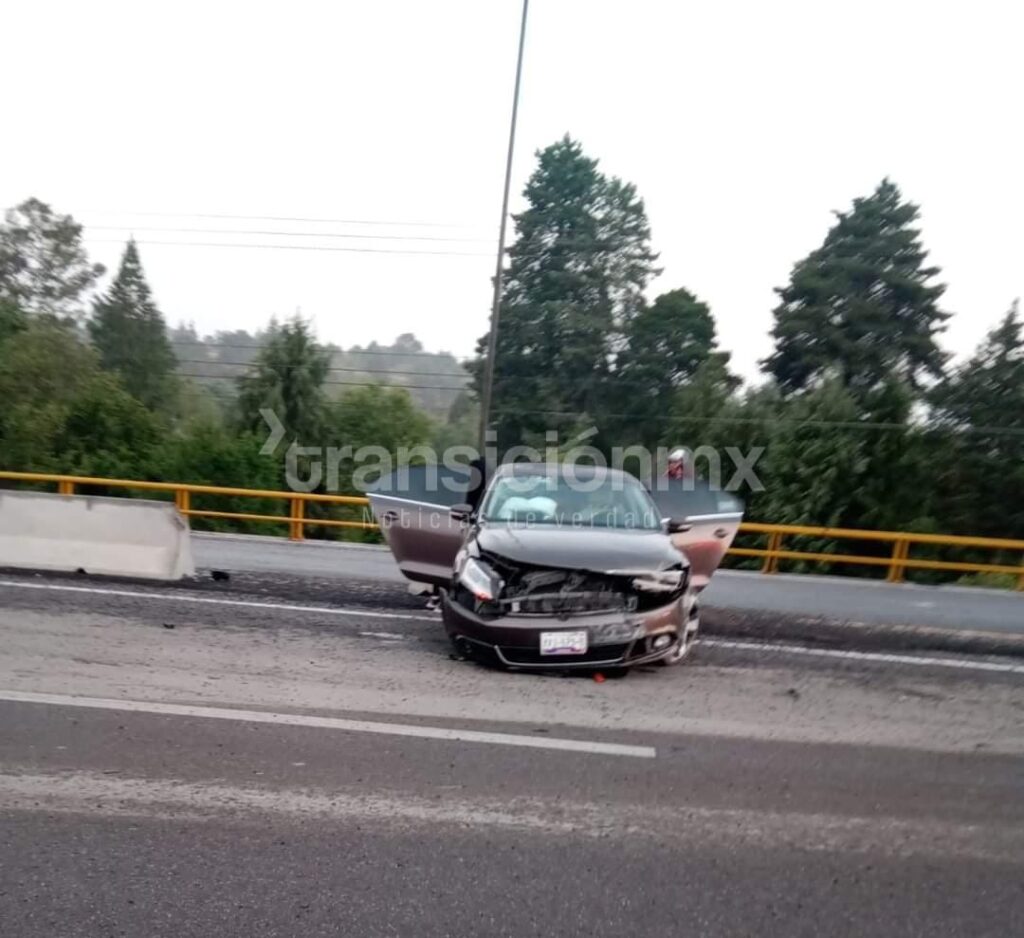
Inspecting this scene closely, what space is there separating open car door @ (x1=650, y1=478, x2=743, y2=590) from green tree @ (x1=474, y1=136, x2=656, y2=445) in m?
21.7

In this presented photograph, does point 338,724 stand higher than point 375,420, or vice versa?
point 375,420

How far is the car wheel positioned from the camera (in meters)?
6.75

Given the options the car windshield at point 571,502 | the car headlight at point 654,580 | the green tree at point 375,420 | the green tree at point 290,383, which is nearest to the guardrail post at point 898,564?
the car windshield at point 571,502

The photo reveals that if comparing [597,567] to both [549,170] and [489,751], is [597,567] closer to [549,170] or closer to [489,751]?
[489,751]

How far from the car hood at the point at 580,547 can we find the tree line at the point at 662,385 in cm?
1952

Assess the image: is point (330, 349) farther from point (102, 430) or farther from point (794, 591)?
point (794, 591)

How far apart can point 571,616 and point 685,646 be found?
4.08 ft

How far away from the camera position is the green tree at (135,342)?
5066cm

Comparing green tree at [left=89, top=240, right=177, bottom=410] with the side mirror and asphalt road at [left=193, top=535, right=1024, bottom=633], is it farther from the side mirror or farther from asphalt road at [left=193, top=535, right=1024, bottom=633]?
the side mirror

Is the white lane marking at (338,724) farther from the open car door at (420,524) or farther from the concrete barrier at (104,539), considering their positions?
the concrete barrier at (104,539)

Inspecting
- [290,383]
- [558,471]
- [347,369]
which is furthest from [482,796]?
[347,369]

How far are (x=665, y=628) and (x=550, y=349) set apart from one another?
81.8 feet

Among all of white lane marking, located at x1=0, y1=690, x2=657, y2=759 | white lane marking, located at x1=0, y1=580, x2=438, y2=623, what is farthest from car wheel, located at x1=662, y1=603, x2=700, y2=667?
white lane marking, located at x1=0, y1=580, x2=438, y2=623

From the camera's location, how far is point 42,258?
50594mm
